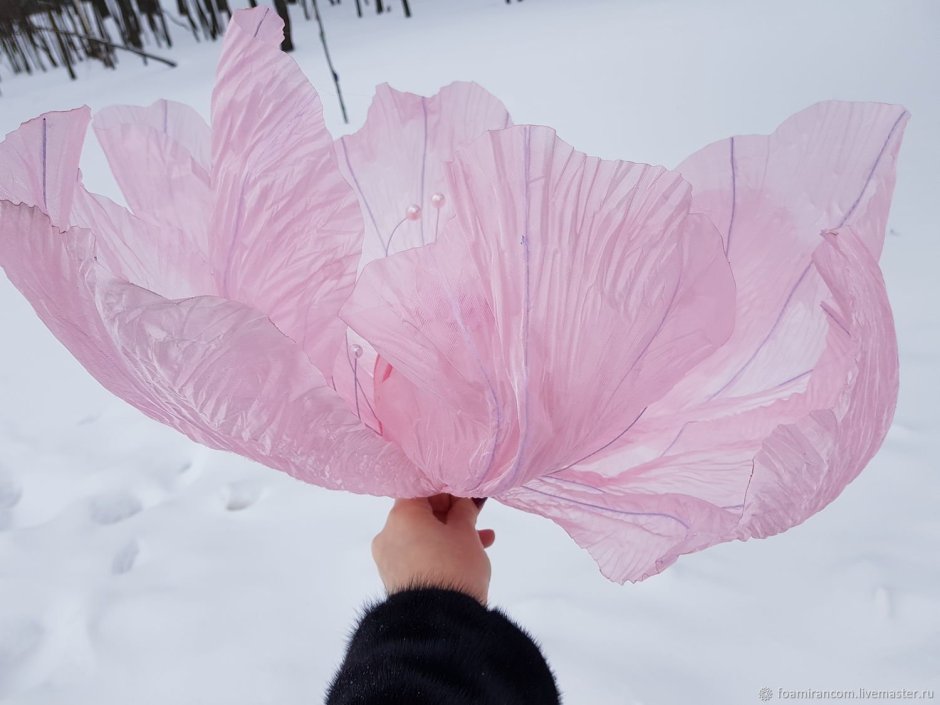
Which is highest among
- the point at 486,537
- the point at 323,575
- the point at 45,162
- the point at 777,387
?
the point at 45,162

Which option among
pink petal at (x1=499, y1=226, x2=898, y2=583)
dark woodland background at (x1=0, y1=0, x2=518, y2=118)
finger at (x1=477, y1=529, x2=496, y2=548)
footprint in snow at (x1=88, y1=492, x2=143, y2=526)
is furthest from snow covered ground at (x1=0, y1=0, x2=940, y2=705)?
dark woodland background at (x1=0, y1=0, x2=518, y2=118)

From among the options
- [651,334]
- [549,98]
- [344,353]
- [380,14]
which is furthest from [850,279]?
[380,14]

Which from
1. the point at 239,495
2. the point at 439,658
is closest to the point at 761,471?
the point at 439,658

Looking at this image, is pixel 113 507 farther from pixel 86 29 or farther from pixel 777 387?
pixel 86 29

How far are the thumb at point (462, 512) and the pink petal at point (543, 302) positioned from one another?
14cm

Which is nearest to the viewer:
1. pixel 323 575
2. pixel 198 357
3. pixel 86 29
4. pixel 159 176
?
pixel 198 357

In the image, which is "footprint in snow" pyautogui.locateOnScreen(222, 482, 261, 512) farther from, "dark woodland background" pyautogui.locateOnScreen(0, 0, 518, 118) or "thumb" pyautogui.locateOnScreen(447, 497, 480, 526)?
"dark woodland background" pyautogui.locateOnScreen(0, 0, 518, 118)

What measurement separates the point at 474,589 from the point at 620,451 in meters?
0.14

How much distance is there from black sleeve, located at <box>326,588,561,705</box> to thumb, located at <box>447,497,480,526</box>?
39mm

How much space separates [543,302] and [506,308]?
0.01 meters

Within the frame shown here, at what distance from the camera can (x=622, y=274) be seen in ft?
0.62

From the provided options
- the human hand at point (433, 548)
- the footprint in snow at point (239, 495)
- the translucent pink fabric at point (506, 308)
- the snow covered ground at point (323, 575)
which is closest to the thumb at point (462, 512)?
the human hand at point (433, 548)

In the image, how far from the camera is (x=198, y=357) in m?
0.18

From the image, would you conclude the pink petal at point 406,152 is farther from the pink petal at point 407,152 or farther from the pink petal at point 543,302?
the pink petal at point 543,302
